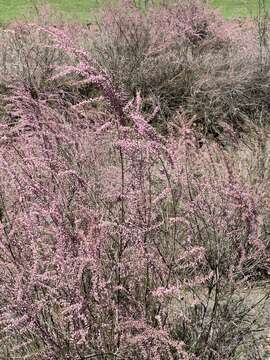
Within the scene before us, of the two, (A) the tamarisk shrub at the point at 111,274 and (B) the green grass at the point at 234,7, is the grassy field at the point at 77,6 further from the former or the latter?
(A) the tamarisk shrub at the point at 111,274

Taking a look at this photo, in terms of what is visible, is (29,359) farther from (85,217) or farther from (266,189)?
(266,189)

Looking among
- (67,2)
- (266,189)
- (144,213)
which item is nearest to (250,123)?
(266,189)

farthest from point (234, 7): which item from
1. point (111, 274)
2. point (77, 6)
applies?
point (111, 274)

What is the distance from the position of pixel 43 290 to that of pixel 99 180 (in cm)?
145

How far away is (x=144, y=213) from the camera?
10.3 ft

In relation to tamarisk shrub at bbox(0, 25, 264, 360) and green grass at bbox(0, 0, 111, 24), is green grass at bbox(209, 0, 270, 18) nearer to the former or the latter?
green grass at bbox(0, 0, 111, 24)

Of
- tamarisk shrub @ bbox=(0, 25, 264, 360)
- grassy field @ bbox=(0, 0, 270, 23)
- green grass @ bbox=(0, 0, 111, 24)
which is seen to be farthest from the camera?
green grass @ bbox=(0, 0, 111, 24)

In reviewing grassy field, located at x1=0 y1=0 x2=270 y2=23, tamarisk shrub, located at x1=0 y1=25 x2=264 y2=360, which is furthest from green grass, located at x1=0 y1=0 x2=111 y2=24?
tamarisk shrub, located at x1=0 y1=25 x2=264 y2=360

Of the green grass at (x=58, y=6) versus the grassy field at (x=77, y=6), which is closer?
the grassy field at (x=77, y=6)

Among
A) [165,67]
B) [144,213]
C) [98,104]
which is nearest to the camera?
[144,213]

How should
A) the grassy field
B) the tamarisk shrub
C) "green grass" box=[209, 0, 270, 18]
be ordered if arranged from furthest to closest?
the grassy field → "green grass" box=[209, 0, 270, 18] → the tamarisk shrub

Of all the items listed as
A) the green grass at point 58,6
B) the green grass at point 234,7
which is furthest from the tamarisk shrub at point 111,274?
the green grass at point 58,6

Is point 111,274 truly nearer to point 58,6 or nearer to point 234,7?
point 58,6

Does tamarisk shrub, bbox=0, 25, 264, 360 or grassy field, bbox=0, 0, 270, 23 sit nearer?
tamarisk shrub, bbox=0, 25, 264, 360
